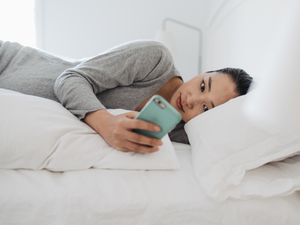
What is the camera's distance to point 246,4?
114 centimetres

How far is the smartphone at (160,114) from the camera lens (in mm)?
442

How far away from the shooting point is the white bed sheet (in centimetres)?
46

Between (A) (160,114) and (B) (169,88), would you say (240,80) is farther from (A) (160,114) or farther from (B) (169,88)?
(A) (160,114)

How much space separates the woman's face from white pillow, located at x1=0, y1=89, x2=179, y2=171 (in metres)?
0.30

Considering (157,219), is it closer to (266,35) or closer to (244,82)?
(244,82)

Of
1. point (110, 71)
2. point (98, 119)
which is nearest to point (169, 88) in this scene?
point (110, 71)

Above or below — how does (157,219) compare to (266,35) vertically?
below

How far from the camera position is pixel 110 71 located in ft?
2.73

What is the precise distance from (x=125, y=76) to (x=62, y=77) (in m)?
0.23

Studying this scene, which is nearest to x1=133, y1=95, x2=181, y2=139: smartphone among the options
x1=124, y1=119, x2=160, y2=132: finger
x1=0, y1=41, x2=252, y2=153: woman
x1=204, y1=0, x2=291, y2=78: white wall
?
x1=124, y1=119, x2=160, y2=132: finger

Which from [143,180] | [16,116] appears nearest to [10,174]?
[16,116]

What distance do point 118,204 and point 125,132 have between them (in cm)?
16

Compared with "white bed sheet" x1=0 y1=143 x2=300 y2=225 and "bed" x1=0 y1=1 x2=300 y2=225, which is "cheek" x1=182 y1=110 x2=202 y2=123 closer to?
"bed" x1=0 y1=1 x2=300 y2=225

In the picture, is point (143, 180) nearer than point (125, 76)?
Yes
